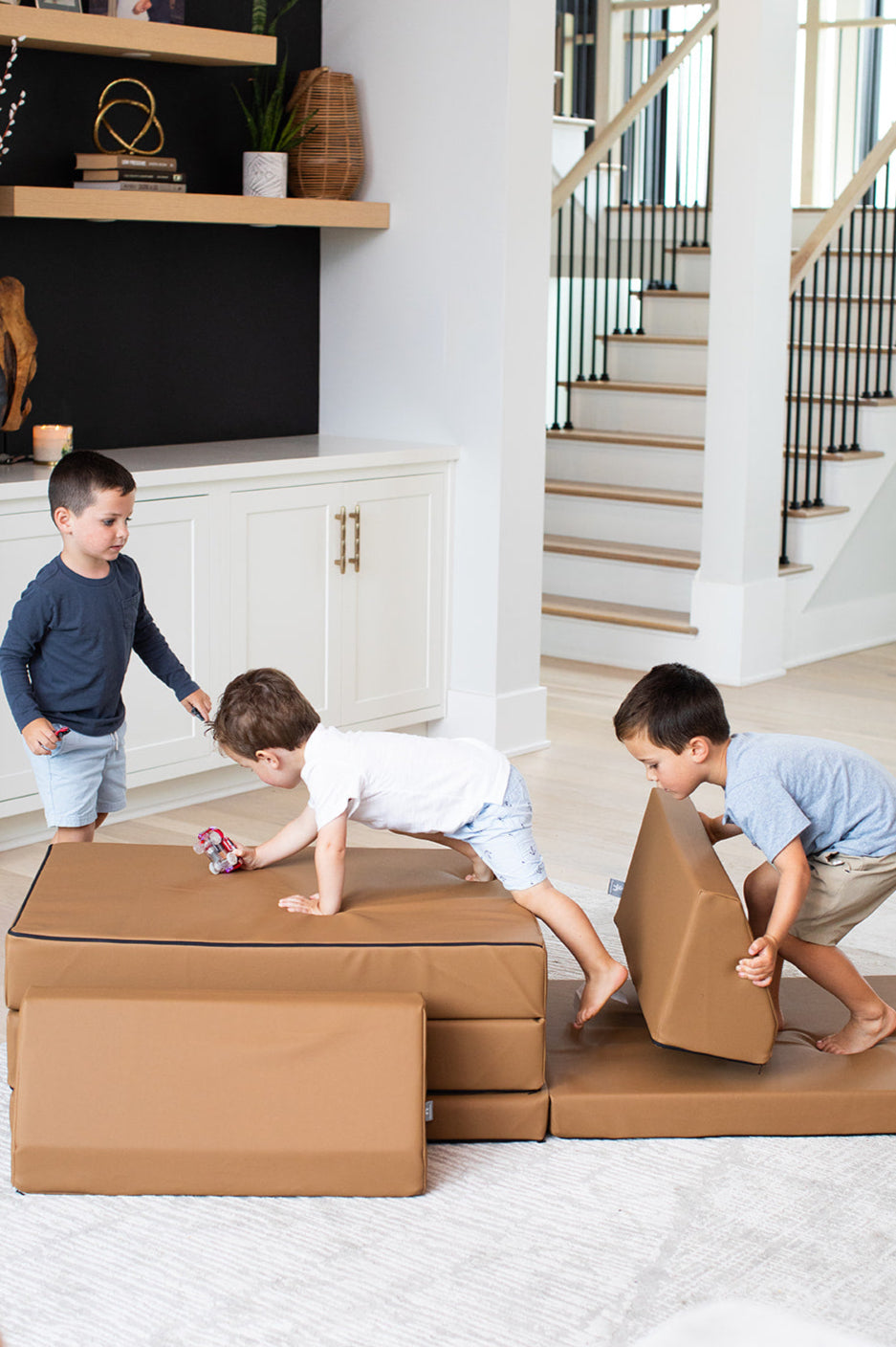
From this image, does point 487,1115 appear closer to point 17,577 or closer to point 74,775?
point 74,775

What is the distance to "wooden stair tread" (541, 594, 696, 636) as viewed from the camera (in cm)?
556

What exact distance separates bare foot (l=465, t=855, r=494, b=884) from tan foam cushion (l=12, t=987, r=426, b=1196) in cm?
49

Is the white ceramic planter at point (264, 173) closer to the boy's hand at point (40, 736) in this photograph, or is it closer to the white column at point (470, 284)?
the white column at point (470, 284)

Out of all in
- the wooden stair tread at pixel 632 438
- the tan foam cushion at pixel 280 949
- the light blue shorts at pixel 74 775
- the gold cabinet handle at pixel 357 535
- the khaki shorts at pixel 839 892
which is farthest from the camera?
the wooden stair tread at pixel 632 438

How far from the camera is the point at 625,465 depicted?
6215 millimetres

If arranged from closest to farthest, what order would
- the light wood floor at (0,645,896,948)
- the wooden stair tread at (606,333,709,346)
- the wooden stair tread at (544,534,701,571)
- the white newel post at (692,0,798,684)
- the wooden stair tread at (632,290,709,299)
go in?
the light wood floor at (0,645,896,948) < the white newel post at (692,0,798,684) < the wooden stair tread at (544,534,701,571) < the wooden stair tread at (606,333,709,346) < the wooden stair tread at (632,290,709,299)

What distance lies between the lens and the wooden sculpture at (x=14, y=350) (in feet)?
12.3

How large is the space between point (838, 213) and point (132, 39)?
10.2 feet

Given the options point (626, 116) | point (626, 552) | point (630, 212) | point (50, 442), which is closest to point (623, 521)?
point (626, 552)

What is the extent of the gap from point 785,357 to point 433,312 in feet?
5.31

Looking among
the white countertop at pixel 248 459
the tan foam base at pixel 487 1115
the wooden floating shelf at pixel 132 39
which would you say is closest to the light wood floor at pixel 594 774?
the white countertop at pixel 248 459

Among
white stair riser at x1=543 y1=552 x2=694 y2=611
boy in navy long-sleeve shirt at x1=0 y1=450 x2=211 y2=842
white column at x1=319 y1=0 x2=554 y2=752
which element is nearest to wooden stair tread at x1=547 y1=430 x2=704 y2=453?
white stair riser at x1=543 y1=552 x2=694 y2=611

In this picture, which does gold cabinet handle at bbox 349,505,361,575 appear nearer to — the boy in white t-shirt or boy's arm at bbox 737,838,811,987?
the boy in white t-shirt

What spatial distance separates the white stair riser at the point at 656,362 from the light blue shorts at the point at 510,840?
4.27m
